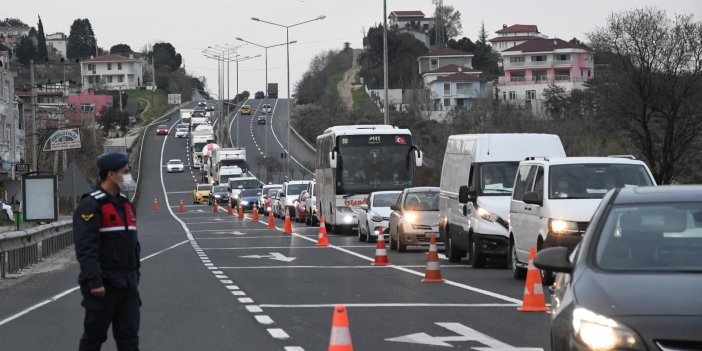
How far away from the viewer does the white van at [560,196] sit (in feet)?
66.1

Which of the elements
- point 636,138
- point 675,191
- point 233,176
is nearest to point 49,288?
point 675,191

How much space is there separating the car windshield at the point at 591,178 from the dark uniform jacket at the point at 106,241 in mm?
11528

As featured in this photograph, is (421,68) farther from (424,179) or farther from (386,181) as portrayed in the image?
(386,181)

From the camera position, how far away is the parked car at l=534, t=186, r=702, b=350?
305 inches

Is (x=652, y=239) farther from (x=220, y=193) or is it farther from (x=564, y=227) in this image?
(x=220, y=193)

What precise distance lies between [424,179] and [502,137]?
34935 millimetres

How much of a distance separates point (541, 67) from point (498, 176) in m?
142

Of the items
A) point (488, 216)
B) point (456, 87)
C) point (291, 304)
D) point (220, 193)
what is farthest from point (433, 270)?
point (456, 87)

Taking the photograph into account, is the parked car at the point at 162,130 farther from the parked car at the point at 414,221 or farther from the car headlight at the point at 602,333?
the car headlight at the point at 602,333

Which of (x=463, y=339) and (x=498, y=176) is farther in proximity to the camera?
(x=498, y=176)

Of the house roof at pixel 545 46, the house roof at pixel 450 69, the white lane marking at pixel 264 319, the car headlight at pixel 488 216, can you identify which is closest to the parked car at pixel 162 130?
the house roof at pixel 450 69

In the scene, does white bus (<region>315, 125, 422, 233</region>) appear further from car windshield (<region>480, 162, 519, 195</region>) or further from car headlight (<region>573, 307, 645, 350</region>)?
car headlight (<region>573, 307, 645, 350</region>)

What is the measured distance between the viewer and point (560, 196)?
20.9 meters

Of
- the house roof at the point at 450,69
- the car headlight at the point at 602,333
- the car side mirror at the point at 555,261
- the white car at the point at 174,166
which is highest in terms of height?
the house roof at the point at 450,69
